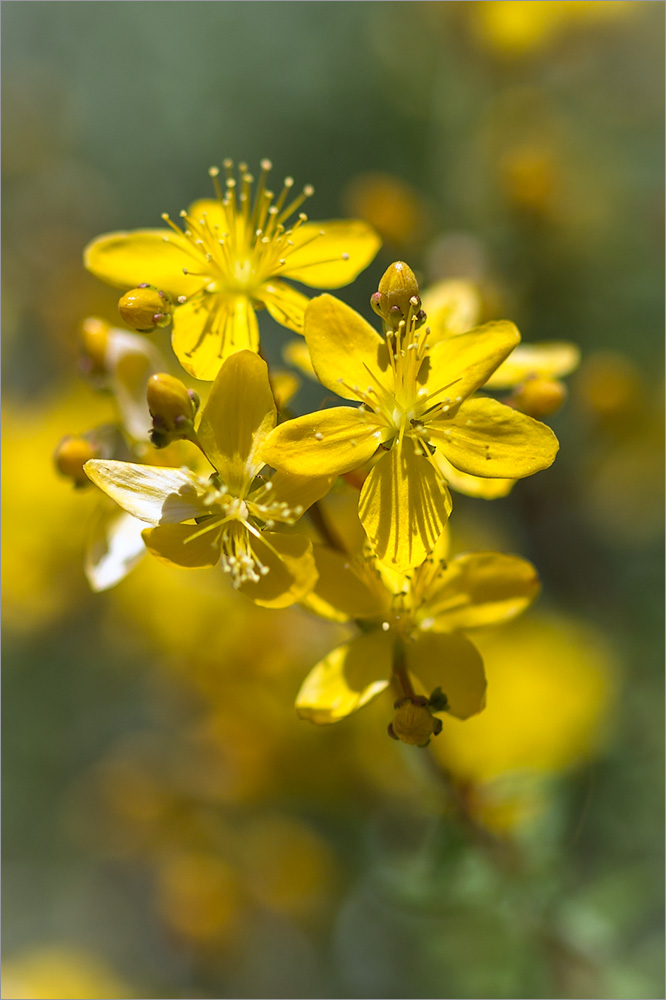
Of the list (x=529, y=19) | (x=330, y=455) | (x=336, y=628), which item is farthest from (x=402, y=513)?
(x=529, y=19)

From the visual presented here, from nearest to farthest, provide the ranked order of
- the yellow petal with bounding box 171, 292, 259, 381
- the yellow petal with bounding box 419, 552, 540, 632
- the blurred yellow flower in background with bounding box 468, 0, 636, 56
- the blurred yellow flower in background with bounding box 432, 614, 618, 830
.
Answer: the yellow petal with bounding box 171, 292, 259, 381
the yellow petal with bounding box 419, 552, 540, 632
the blurred yellow flower in background with bounding box 432, 614, 618, 830
the blurred yellow flower in background with bounding box 468, 0, 636, 56

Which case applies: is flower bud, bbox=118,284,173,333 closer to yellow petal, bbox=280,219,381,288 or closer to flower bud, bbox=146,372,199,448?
flower bud, bbox=146,372,199,448

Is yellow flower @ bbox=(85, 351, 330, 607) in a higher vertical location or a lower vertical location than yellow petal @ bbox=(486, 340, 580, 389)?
lower

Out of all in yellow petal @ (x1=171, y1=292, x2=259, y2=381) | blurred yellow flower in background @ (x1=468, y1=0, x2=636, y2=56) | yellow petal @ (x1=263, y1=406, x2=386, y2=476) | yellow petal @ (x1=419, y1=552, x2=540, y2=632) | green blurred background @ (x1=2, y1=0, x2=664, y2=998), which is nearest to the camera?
yellow petal @ (x1=263, y1=406, x2=386, y2=476)

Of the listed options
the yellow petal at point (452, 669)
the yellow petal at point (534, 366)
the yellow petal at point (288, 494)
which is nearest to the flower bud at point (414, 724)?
the yellow petal at point (452, 669)

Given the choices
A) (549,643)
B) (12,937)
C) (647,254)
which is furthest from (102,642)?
(647,254)

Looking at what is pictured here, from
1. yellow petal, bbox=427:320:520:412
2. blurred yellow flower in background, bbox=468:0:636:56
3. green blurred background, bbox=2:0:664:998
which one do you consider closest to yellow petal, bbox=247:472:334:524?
yellow petal, bbox=427:320:520:412

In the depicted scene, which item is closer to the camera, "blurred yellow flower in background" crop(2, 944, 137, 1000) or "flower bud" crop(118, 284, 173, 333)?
"flower bud" crop(118, 284, 173, 333)
